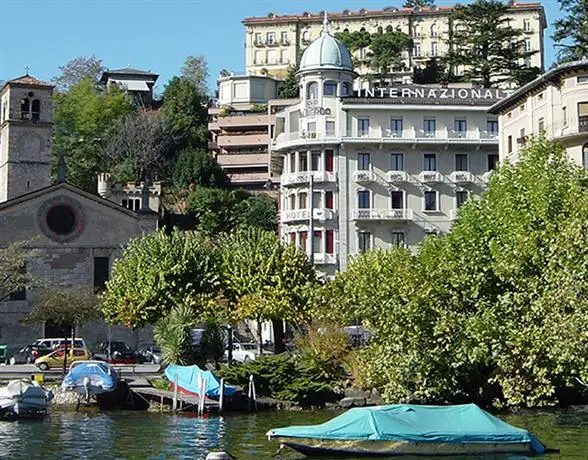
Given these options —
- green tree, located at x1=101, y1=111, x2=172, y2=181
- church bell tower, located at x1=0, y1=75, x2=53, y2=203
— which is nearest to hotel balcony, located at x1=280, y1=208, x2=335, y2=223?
church bell tower, located at x1=0, y1=75, x2=53, y2=203

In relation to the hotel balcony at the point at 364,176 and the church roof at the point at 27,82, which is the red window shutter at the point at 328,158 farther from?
the church roof at the point at 27,82

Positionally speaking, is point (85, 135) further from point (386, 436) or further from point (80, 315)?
point (386, 436)

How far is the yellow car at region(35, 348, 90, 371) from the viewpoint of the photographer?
63.9 meters

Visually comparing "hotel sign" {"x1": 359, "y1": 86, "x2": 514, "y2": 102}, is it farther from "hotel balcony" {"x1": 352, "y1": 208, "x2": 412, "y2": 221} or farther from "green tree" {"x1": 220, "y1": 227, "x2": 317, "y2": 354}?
"green tree" {"x1": 220, "y1": 227, "x2": 317, "y2": 354}

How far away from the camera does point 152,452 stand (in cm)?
3591

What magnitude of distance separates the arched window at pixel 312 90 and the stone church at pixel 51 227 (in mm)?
15612

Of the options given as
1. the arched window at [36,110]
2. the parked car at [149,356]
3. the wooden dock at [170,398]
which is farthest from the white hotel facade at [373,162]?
the wooden dock at [170,398]

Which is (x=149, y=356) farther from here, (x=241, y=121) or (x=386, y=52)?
(x=386, y=52)

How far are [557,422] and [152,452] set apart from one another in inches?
686

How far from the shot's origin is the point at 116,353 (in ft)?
233

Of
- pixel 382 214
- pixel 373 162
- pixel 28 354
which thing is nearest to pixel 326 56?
pixel 373 162

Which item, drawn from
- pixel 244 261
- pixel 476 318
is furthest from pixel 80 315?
pixel 476 318

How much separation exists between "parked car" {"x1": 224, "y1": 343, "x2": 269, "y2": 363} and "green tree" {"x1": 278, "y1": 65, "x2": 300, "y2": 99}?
2573 inches

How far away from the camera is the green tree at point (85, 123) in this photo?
11756cm
